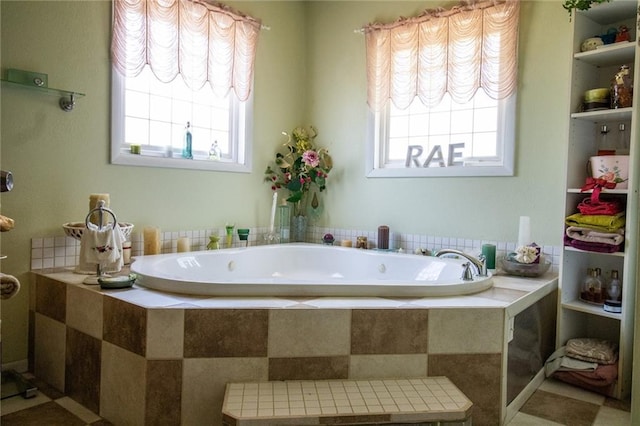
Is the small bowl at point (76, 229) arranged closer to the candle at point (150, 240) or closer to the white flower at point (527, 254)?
the candle at point (150, 240)

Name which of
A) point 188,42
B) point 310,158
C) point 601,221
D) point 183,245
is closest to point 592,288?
point 601,221

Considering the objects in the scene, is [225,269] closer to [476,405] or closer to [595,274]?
[476,405]

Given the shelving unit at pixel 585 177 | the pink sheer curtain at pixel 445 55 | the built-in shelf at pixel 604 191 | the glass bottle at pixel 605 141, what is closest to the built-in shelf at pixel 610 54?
the shelving unit at pixel 585 177

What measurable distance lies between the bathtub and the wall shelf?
3.12ft

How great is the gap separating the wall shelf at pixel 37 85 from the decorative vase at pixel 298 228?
1830 millimetres

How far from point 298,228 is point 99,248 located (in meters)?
1.85

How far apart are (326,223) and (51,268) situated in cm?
205

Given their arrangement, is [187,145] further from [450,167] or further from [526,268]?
[526,268]

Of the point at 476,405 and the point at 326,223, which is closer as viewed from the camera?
the point at 476,405

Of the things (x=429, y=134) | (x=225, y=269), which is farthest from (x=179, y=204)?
(x=429, y=134)

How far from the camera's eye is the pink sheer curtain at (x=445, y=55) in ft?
9.59

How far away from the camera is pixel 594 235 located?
238 centimetres

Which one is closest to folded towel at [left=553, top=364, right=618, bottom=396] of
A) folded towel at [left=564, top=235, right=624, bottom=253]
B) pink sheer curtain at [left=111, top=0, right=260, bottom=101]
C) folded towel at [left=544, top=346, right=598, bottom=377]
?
folded towel at [left=544, top=346, right=598, bottom=377]

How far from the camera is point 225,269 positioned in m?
3.03
